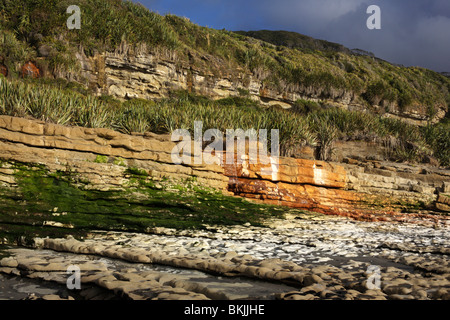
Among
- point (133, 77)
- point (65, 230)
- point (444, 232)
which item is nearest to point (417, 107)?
point (133, 77)

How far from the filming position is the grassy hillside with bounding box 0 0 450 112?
73.1 ft

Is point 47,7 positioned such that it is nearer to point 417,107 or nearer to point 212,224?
point 212,224

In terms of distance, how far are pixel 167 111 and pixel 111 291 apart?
11.4m

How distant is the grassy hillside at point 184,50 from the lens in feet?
73.1

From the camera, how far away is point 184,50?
29.8 m

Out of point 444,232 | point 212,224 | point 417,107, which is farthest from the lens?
point 417,107

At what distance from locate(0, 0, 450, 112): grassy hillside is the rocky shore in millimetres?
16195

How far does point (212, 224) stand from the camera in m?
9.88
